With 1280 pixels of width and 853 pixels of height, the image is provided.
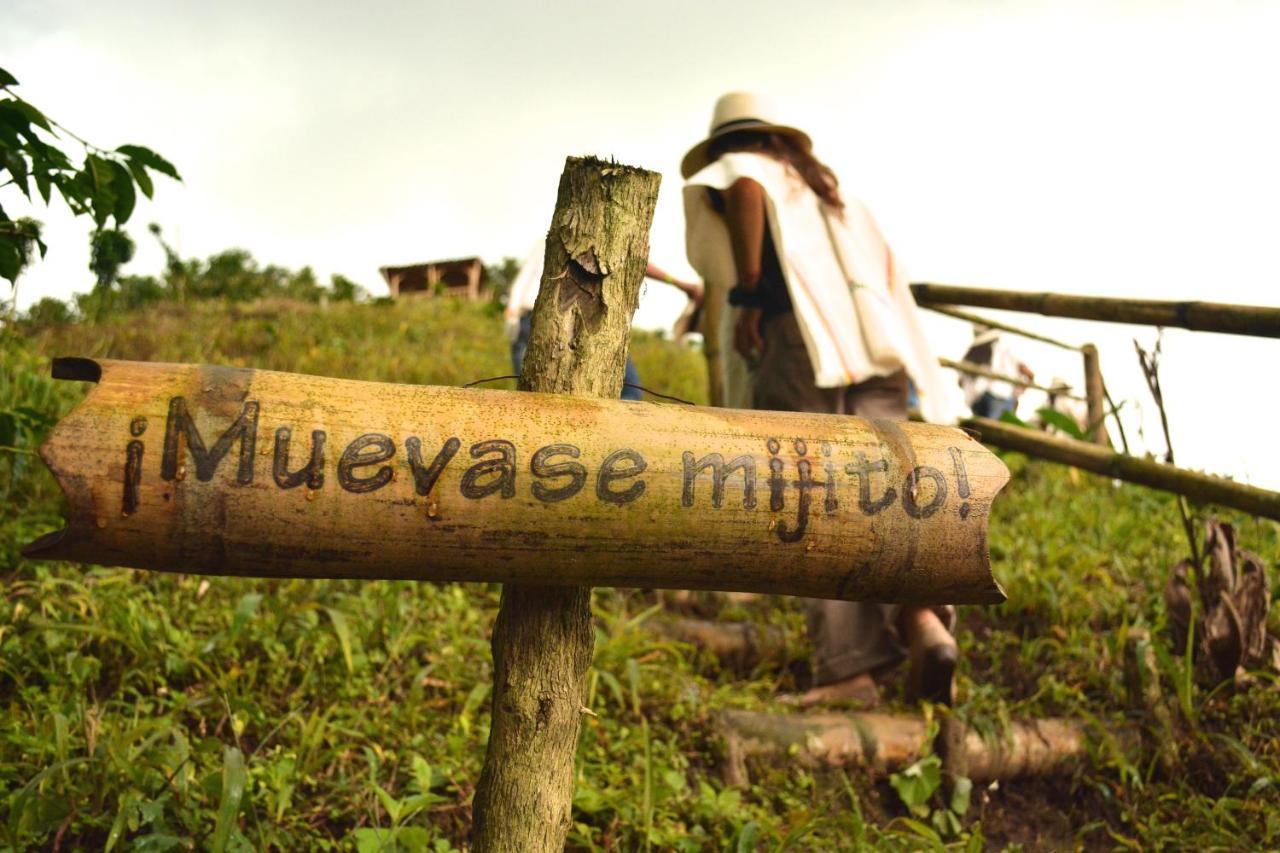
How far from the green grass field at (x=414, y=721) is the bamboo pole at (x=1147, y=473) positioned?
1.67 feet

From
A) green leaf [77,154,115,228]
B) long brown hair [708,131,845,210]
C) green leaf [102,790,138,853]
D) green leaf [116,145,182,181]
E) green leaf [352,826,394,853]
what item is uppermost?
long brown hair [708,131,845,210]

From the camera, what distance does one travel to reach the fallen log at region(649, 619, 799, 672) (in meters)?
3.35

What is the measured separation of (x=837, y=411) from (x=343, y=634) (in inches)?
70.2

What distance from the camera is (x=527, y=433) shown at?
1.30 meters

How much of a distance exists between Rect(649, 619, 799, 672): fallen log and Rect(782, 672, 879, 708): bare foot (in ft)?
1.13

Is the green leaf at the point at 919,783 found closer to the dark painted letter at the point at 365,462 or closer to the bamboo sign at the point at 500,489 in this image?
the bamboo sign at the point at 500,489

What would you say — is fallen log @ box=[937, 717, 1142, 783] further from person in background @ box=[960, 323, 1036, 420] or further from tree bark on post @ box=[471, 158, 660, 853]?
person in background @ box=[960, 323, 1036, 420]

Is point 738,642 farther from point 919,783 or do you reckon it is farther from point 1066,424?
point 1066,424

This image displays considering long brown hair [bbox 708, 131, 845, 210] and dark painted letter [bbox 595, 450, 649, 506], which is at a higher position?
long brown hair [bbox 708, 131, 845, 210]

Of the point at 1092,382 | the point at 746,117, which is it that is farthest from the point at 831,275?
the point at 1092,382

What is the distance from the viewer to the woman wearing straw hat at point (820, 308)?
2.94m

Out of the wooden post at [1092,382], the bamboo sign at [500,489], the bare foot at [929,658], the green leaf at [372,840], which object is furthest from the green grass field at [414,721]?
the wooden post at [1092,382]

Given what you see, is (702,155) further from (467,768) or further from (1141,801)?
(1141,801)

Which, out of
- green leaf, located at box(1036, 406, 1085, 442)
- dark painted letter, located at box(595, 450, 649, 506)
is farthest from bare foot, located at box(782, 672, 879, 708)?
dark painted letter, located at box(595, 450, 649, 506)
